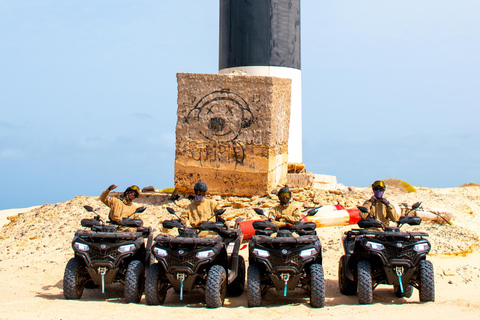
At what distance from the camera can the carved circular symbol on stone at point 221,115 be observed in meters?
16.0

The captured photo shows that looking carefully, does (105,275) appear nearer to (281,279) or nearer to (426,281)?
(281,279)

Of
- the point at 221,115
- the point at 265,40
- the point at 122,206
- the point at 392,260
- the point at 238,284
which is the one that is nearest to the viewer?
the point at 392,260

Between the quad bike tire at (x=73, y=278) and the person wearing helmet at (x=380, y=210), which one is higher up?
the person wearing helmet at (x=380, y=210)

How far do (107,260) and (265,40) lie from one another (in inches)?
451

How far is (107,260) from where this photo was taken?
899cm

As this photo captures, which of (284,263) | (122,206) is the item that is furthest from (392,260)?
(122,206)

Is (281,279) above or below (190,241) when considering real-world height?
below

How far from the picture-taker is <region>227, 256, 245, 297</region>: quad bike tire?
373 inches

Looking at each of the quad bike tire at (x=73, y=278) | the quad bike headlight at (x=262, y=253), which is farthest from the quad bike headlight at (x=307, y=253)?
the quad bike tire at (x=73, y=278)

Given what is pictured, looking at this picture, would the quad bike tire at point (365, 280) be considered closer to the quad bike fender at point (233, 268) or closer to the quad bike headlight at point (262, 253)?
the quad bike headlight at point (262, 253)

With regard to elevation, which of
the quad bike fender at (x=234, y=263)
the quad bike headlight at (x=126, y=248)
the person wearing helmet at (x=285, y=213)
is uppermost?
the person wearing helmet at (x=285, y=213)

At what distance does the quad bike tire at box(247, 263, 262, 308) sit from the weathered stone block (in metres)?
7.38

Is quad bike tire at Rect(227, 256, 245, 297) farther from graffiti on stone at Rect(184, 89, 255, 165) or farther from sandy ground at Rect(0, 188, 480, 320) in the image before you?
graffiti on stone at Rect(184, 89, 255, 165)

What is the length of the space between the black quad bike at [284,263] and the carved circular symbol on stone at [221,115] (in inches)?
295
